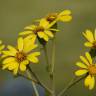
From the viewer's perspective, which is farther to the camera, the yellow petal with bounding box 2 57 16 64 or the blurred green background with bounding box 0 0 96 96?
the blurred green background with bounding box 0 0 96 96

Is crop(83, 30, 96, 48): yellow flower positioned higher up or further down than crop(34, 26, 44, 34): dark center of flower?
further down

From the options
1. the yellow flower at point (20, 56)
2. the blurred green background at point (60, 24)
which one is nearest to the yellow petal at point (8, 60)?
the yellow flower at point (20, 56)

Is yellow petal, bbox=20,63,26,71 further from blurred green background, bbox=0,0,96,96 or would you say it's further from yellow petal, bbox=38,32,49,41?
blurred green background, bbox=0,0,96,96

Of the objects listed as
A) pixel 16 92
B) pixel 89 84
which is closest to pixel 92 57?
pixel 89 84

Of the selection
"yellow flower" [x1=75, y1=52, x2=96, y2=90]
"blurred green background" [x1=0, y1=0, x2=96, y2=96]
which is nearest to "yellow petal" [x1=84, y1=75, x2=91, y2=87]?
"yellow flower" [x1=75, y1=52, x2=96, y2=90]

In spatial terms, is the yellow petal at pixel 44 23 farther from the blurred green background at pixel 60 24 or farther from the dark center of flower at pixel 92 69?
the blurred green background at pixel 60 24

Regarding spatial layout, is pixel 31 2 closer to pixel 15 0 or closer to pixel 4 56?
pixel 15 0

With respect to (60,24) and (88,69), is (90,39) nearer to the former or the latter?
(88,69)
